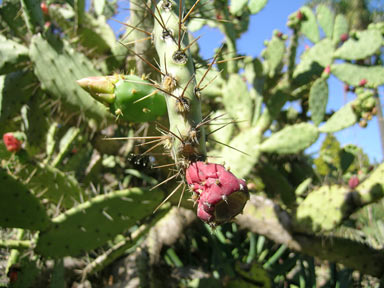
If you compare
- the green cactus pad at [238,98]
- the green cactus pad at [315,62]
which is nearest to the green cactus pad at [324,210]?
the green cactus pad at [238,98]

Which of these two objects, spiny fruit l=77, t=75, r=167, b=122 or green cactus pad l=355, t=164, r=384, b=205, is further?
green cactus pad l=355, t=164, r=384, b=205

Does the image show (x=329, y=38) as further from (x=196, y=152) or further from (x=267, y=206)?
(x=196, y=152)

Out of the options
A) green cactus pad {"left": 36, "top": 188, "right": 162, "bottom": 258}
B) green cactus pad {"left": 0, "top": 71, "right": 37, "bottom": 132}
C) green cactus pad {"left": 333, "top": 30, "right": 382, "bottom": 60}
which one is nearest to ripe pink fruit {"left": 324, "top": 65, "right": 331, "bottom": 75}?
green cactus pad {"left": 333, "top": 30, "right": 382, "bottom": 60}

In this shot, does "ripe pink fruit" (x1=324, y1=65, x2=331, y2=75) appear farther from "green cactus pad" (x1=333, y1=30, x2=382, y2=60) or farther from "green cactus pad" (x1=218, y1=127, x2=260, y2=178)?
"green cactus pad" (x1=218, y1=127, x2=260, y2=178)

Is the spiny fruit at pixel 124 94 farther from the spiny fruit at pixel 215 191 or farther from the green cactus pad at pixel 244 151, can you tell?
the green cactus pad at pixel 244 151

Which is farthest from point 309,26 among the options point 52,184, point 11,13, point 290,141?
point 52,184
